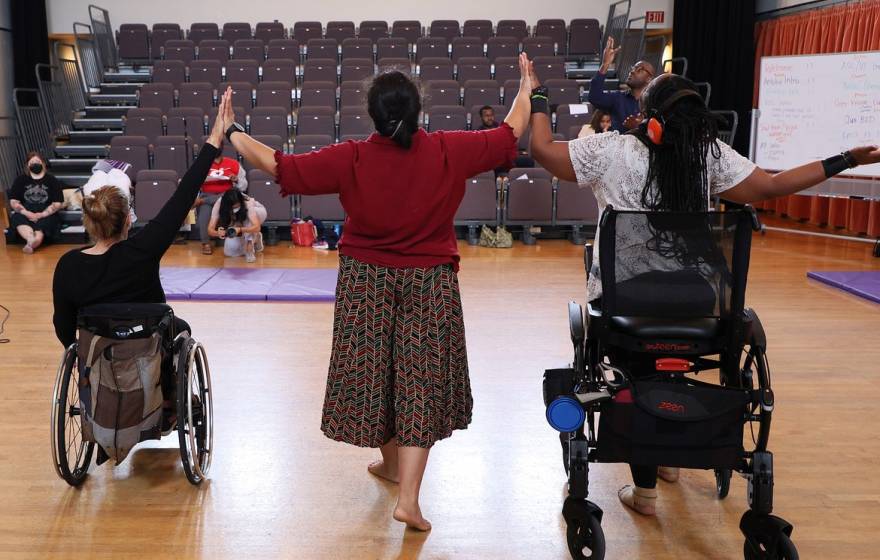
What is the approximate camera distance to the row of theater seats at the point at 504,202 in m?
8.41

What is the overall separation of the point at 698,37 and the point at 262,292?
7.90 metres

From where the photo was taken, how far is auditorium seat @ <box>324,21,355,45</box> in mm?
12258

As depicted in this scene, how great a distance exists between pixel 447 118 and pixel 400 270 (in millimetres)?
7170

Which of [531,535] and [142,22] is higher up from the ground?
[142,22]

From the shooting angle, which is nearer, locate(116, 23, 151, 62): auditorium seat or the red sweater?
the red sweater

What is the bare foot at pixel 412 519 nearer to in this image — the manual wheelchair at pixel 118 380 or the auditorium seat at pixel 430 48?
the manual wheelchair at pixel 118 380

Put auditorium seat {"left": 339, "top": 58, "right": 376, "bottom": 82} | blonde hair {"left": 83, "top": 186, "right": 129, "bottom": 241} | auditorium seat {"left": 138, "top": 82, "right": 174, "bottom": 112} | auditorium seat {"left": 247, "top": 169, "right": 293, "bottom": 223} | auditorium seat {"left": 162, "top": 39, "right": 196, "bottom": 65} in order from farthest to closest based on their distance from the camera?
auditorium seat {"left": 162, "top": 39, "right": 196, "bottom": 65}
auditorium seat {"left": 339, "top": 58, "right": 376, "bottom": 82}
auditorium seat {"left": 138, "top": 82, "right": 174, "bottom": 112}
auditorium seat {"left": 247, "top": 169, "right": 293, "bottom": 223}
blonde hair {"left": 83, "top": 186, "right": 129, "bottom": 241}

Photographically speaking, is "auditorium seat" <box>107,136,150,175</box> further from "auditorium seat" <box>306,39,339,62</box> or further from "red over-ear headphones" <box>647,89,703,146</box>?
"red over-ear headphones" <box>647,89,703,146</box>

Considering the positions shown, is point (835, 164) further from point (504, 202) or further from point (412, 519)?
point (504, 202)

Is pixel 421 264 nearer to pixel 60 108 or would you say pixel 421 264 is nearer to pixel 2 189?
pixel 2 189

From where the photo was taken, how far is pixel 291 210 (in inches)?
334

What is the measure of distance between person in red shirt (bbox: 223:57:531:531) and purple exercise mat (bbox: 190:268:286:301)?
3414mm

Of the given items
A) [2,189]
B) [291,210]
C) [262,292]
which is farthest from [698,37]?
[2,189]

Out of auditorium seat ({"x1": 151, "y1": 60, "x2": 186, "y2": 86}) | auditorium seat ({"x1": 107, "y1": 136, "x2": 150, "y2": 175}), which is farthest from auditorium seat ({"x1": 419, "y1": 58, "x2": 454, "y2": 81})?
auditorium seat ({"x1": 107, "y1": 136, "x2": 150, "y2": 175})
